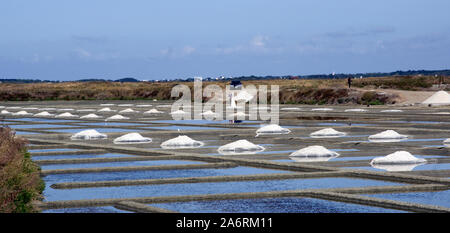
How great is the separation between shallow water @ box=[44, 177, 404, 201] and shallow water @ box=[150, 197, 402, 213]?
1.29 metres

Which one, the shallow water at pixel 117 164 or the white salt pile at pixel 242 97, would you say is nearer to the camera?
the shallow water at pixel 117 164

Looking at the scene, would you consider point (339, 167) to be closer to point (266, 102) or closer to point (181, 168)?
point (181, 168)

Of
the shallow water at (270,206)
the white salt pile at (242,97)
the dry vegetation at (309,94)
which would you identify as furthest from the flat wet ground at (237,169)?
the white salt pile at (242,97)

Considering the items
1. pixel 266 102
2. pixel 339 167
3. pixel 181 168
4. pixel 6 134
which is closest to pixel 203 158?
pixel 181 168

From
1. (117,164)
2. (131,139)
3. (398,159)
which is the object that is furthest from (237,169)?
(131,139)

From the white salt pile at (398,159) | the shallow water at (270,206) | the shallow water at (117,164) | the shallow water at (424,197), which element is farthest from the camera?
the shallow water at (117,164)

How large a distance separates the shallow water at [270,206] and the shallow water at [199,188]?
4.24 ft

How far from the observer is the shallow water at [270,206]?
501 inches

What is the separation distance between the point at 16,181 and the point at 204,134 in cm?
1733

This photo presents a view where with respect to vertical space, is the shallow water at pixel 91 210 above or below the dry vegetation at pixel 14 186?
below

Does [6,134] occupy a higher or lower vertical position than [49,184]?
higher

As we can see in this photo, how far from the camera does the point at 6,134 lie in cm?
1686

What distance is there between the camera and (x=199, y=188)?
1562cm

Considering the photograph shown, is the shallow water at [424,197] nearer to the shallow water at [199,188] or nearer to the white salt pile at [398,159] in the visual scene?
the shallow water at [199,188]
